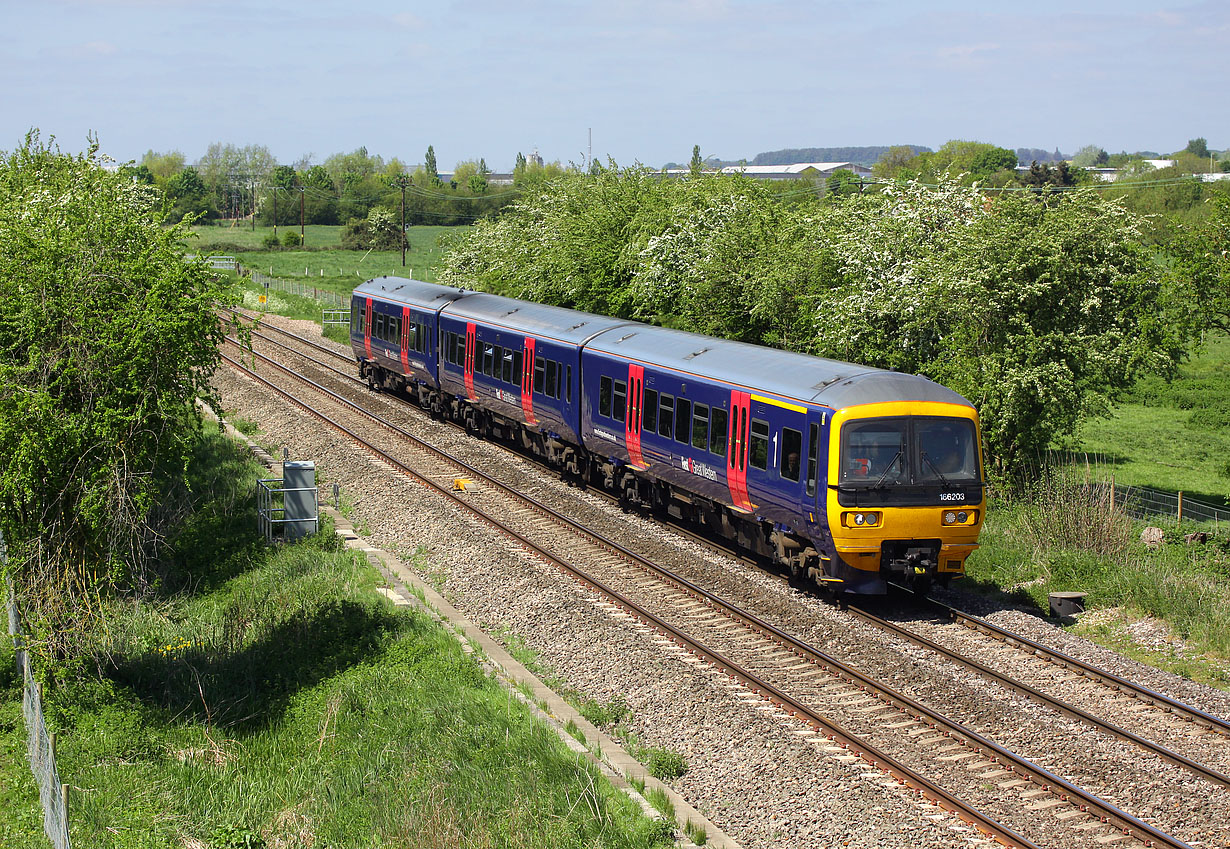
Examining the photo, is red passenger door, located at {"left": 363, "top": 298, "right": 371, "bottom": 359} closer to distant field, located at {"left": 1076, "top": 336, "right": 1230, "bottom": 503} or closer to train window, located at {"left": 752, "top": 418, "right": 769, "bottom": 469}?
distant field, located at {"left": 1076, "top": 336, "right": 1230, "bottom": 503}

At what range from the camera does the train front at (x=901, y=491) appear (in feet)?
47.7

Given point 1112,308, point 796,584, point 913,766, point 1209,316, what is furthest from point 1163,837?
point 1112,308

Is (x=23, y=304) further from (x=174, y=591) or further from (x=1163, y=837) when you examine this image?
(x=1163, y=837)

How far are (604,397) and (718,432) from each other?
4.35 metres

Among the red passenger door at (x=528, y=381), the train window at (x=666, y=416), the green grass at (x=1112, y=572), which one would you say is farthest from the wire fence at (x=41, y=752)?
the red passenger door at (x=528, y=381)

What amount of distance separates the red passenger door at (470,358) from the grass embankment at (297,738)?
10388 mm

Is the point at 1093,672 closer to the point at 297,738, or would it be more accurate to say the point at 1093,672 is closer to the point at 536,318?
the point at 297,738

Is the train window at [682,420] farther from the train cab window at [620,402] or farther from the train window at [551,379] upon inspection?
the train window at [551,379]

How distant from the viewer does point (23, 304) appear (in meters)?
11.9

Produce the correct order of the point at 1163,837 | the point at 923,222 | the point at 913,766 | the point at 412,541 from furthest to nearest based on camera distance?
the point at 923,222 < the point at 412,541 < the point at 913,766 < the point at 1163,837

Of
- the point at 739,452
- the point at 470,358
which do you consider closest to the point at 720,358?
the point at 739,452

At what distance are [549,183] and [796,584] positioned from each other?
30529 mm

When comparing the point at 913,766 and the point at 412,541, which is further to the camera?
the point at 412,541

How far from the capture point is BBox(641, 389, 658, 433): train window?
19328 mm
